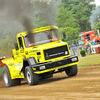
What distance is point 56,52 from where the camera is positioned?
10703 millimetres

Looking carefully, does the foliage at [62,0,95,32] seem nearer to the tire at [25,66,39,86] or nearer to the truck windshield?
the truck windshield

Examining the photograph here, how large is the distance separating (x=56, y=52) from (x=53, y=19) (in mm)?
4064

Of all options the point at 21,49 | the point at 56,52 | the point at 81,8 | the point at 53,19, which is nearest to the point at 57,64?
the point at 56,52

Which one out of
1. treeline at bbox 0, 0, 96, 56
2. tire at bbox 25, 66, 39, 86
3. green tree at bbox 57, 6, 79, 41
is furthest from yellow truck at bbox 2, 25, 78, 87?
green tree at bbox 57, 6, 79, 41

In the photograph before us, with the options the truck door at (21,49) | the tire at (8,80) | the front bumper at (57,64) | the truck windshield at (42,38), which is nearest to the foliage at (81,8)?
the tire at (8,80)

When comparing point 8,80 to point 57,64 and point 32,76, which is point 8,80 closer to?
point 32,76

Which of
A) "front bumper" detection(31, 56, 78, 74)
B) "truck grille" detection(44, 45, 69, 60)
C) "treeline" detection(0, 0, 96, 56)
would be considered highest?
"treeline" detection(0, 0, 96, 56)

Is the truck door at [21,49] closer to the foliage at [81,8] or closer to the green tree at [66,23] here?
the green tree at [66,23]

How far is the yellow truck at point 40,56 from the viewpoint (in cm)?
1037

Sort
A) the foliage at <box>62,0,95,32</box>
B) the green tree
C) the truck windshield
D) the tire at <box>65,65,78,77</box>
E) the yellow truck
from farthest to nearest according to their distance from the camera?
the foliage at <box>62,0,95,32</box> < the green tree < the tire at <box>65,65,78,77</box> < the truck windshield < the yellow truck

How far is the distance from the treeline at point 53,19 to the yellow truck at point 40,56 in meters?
1.69

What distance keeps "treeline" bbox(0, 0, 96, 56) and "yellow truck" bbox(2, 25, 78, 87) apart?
5.56ft

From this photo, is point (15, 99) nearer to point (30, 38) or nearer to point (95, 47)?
point (30, 38)

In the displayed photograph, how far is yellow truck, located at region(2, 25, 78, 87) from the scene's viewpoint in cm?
1037
